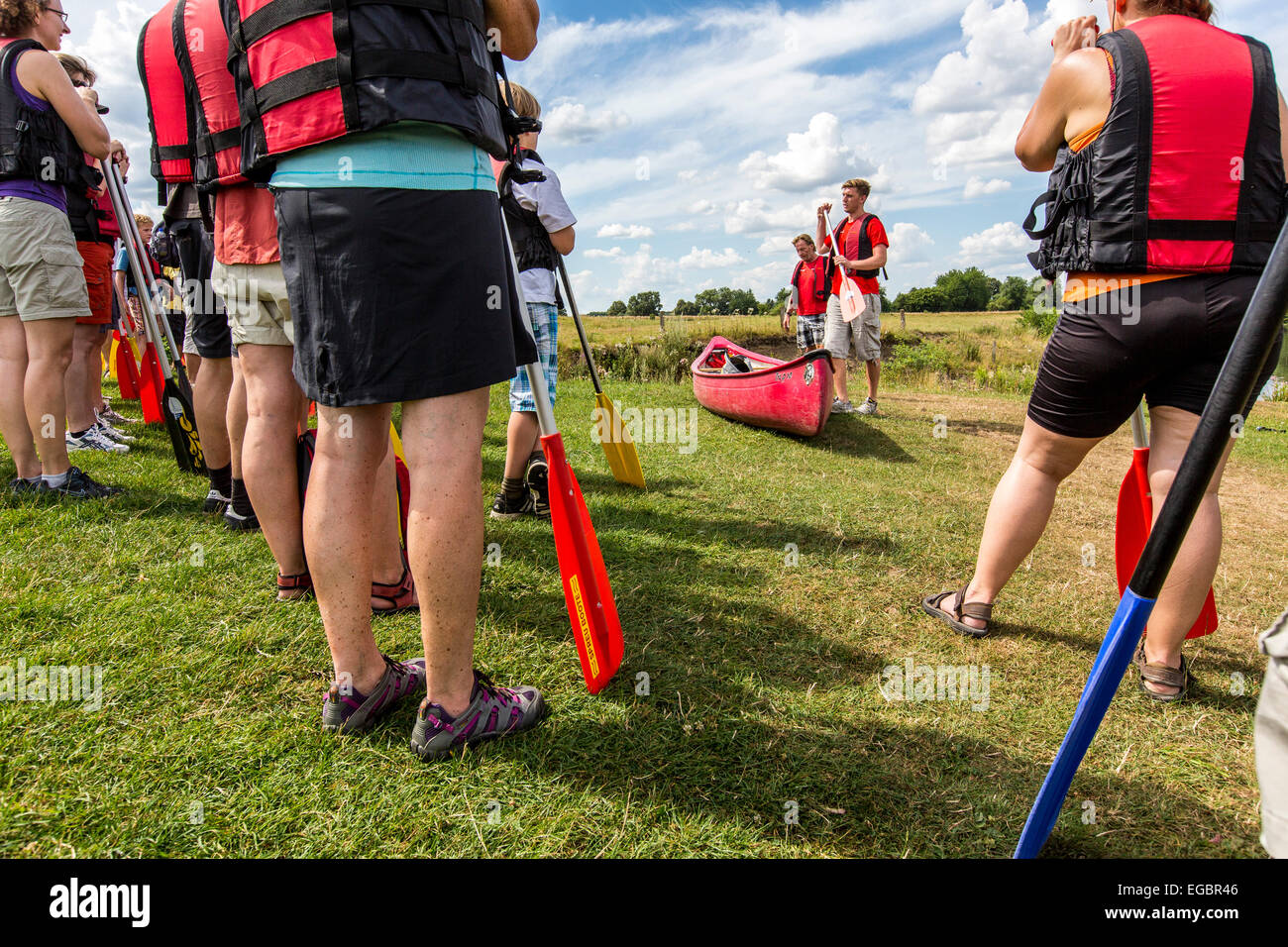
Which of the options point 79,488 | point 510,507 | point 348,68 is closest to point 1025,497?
point 348,68

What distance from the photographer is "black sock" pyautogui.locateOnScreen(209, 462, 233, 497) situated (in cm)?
394

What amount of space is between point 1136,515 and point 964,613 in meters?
0.77

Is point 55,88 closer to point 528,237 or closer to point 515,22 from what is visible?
point 528,237

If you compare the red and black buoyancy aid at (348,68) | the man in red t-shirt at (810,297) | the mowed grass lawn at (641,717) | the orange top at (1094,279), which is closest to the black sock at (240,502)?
the mowed grass lawn at (641,717)

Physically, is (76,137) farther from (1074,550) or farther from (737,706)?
(1074,550)

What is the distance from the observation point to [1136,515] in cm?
283

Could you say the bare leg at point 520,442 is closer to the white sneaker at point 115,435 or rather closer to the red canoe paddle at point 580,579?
the red canoe paddle at point 580,579

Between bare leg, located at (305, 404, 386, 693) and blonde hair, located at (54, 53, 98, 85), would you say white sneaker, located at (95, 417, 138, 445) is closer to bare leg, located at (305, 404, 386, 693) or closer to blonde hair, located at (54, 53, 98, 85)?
blonde hair, located at (54, 53, 98, 85)

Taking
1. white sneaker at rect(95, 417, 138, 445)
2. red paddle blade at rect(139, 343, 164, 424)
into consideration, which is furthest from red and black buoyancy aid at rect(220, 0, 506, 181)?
red paddle blade at rect(139, 343, 164, 424)

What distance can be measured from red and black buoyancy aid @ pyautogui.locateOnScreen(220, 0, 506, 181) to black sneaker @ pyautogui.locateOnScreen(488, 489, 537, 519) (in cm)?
271

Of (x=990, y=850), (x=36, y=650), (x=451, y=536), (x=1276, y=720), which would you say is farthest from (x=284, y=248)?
(x=990, y=850)

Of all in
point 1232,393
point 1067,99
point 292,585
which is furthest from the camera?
point 292,585

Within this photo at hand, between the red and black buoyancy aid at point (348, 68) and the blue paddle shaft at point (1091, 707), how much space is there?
1.85 metres

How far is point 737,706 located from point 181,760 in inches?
65.3
